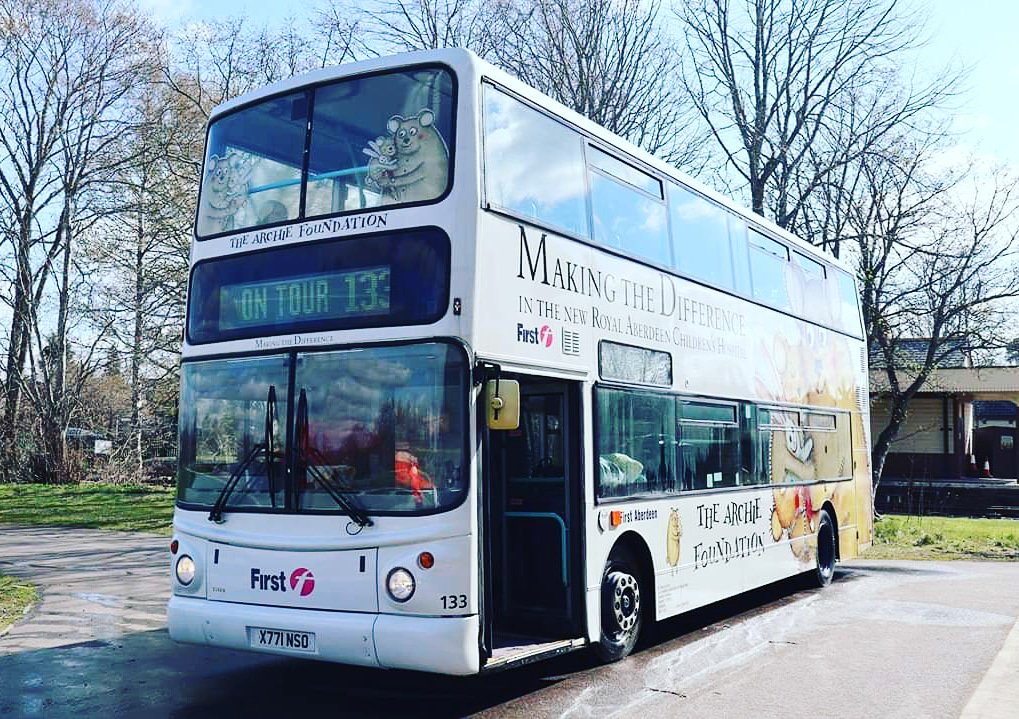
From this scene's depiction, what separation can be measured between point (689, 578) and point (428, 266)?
4652mm

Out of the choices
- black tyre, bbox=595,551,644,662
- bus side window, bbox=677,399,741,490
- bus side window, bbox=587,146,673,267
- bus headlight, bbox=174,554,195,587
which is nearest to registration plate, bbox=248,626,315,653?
bus headlight, bbox=174,554,195,587

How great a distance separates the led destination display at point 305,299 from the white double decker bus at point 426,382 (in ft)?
0.07

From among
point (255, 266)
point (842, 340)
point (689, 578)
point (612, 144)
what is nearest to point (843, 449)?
point (842, 340)

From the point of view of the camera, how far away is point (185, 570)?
786 centimetres

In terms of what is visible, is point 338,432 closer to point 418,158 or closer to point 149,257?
point 418,158

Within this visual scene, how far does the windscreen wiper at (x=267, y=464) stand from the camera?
7508mm

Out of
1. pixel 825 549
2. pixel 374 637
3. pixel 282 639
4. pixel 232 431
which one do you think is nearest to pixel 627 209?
pixel 232 431

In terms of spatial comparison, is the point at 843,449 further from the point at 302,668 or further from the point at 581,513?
the point at 302,668

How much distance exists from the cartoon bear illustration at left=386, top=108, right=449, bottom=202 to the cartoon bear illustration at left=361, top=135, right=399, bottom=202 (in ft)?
0.08

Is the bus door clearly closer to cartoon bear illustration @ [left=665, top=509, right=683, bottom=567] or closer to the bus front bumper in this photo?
the bus front bumper

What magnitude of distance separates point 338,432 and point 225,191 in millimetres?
2393

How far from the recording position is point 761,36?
86.9 feet

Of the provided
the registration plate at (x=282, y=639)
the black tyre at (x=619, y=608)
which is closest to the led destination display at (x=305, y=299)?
the registration plate at (x=282, y=639)

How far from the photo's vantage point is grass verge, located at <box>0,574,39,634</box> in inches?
450
